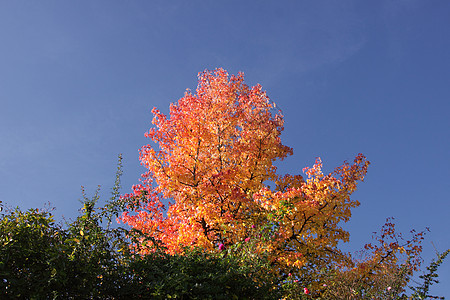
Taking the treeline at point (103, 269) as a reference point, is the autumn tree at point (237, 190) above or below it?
above

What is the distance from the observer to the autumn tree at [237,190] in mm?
11055

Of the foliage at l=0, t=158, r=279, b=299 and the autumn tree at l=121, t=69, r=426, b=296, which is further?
the autumn tree at l=121, t=69, r=426, b=296

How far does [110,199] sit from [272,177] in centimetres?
707

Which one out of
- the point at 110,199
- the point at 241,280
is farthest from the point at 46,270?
the point at 241,280

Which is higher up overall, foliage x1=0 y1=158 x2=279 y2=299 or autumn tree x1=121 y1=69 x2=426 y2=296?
autumn tree x1=121 y1=69 x2=426 y2=296

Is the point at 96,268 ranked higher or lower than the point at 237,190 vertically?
lower

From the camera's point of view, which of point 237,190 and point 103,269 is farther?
point 237,190

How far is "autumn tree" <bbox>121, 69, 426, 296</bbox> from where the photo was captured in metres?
11.1

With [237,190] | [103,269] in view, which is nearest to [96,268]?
[103,269]

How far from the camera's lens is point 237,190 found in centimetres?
1215

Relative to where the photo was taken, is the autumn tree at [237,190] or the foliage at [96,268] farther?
the autumn tree at [237,190]

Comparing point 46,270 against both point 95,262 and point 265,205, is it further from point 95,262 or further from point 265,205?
point 265,205

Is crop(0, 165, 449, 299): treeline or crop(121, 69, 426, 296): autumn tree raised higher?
crop(121, 69, 426, 296): autumn tree

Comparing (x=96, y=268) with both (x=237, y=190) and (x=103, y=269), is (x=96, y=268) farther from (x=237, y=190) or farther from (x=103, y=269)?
(x=237, y=190)
